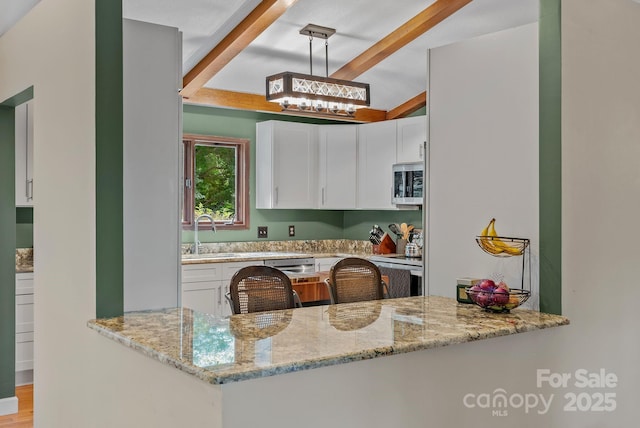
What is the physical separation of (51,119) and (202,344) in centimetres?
167

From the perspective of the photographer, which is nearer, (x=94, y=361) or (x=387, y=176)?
(x=94, y=361)

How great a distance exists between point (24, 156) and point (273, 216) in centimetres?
267

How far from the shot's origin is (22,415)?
4109mm

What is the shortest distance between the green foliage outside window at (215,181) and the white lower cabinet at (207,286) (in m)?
0.91

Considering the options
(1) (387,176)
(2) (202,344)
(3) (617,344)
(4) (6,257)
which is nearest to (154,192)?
(2) (202,344)

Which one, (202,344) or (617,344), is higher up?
(202,344)

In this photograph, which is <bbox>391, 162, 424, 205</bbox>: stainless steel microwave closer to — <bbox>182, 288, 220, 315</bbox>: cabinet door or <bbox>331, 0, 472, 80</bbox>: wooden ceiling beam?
<bbox>331, 0, 472, 80</bbox>: wooden ceiling beam

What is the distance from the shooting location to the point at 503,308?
8.25 feet

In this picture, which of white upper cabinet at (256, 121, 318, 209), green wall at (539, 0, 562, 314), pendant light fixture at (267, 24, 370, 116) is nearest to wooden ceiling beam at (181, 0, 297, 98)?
pendant light fixture at (267, 24, 370, 116)

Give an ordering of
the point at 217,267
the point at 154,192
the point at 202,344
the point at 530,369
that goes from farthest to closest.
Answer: the point at 217,267 < the point at 154,192 < the point at 530,369 < the point at 202,344

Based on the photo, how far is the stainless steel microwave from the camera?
18.1 feet

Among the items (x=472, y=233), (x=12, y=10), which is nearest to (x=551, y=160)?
(x=472, y=233)

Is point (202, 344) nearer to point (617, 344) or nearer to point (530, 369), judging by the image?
point (530, 369)

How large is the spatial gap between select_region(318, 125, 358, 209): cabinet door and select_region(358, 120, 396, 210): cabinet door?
0.09m
